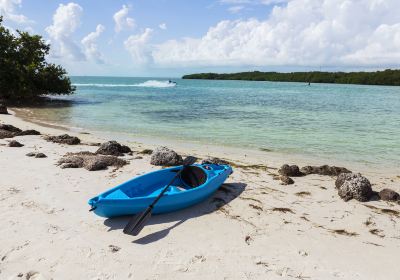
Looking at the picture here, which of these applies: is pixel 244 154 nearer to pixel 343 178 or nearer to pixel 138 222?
pixel 343 178

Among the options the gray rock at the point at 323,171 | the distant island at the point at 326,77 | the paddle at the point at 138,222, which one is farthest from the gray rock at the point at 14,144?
the distant island at the point at 326,77

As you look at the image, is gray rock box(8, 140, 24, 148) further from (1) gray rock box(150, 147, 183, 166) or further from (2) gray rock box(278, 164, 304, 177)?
(2) gray rock box(278, 164, 304, 177)

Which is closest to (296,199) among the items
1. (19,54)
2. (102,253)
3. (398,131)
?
(102,253)

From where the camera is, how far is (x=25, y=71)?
27031 millimetres

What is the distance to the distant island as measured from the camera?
111m

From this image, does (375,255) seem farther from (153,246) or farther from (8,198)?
(8,198)

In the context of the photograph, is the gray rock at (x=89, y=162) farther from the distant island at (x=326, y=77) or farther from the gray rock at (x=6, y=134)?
the distant island at (x=326, y=77)

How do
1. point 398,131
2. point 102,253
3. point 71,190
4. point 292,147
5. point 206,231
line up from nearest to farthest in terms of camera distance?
point 102,253 < point 206,231 < point 71,190 < point 292,147 < point 398,131

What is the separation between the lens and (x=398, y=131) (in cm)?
1802

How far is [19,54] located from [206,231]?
28.3m

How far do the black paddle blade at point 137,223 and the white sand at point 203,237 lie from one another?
0.13 meters

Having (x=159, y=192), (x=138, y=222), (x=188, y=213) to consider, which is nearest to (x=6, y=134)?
(x=159, y=192)

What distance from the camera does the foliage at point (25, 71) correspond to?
86.4 feet

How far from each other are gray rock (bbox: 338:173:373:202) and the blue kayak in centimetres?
256
